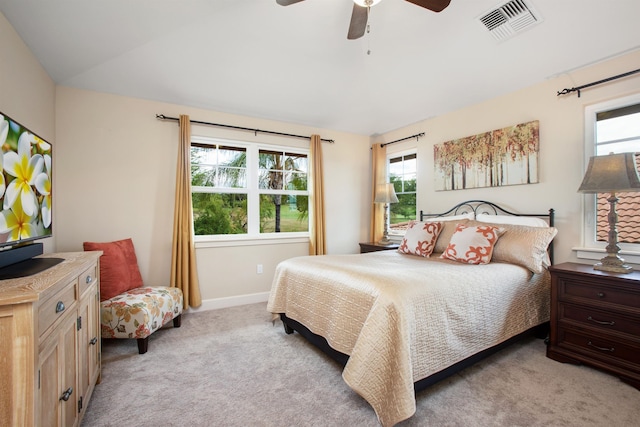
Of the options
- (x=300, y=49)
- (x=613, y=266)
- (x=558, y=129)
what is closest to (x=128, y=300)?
(x=300, y=49)

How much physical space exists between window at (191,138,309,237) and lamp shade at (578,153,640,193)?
122 inches

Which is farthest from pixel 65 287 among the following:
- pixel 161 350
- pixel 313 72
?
pixel 313 72

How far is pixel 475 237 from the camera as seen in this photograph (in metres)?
2.64

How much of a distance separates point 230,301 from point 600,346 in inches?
137

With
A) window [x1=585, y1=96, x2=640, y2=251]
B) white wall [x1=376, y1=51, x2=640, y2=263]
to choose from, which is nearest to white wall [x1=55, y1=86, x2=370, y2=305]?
white wall [x1=376, y1=51, x2=640, y2=263]

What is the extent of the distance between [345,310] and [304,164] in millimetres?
2837

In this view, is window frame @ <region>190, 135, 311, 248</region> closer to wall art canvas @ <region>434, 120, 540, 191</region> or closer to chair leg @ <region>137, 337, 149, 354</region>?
chair leg @ <region>137, 337, 149, 354</region>

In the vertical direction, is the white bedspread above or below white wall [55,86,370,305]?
below

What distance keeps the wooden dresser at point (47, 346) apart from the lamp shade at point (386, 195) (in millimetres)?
3376

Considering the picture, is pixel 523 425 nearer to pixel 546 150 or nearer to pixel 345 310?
pixel 345 310

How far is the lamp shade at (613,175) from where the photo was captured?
2.04 meters

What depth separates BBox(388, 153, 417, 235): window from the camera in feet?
14.1

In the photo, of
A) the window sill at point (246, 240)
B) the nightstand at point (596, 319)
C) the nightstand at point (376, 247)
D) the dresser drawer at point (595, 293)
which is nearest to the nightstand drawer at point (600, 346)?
the nightstand at point (596, 319)

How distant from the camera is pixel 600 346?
6.76 ft
